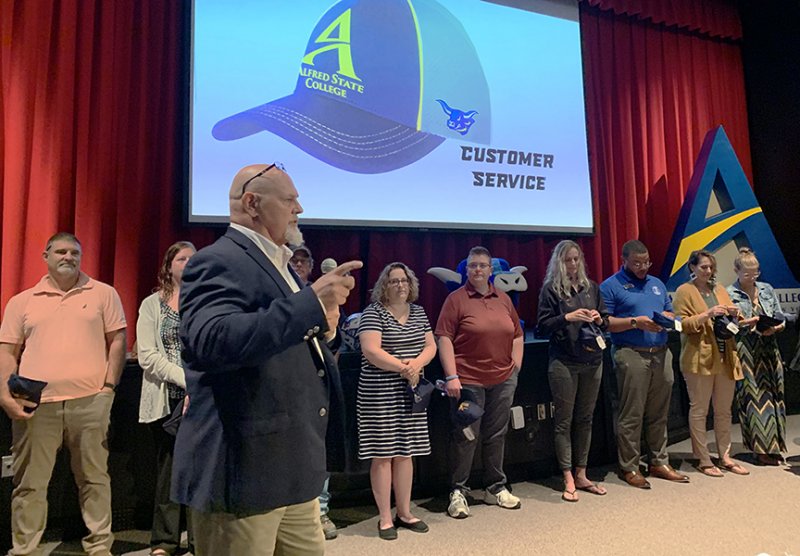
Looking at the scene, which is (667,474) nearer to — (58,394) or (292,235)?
(292,235)

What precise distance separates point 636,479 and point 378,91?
2.83m

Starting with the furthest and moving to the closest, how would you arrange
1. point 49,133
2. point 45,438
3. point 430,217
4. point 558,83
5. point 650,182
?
point 650,182
point 558,83
point 430,217
point 49,133
point 45,438

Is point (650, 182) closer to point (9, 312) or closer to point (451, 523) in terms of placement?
point (451, 523)

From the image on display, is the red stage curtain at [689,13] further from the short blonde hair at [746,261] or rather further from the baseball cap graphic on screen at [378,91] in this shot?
the short blonde hair at [746,261]

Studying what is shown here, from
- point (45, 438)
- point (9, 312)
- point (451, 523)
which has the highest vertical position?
point (9, 312)

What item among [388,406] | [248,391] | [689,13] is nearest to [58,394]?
[388,406]

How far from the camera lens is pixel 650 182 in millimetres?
4848

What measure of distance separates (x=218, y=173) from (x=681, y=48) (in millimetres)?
4570

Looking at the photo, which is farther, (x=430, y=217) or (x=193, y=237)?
(x=430, y=217)

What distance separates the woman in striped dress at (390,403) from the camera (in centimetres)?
248

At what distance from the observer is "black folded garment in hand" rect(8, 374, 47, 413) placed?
6.69 feet

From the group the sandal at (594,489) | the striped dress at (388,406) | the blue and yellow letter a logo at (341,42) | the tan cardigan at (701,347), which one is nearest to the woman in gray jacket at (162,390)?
the striped dress at (388,406)

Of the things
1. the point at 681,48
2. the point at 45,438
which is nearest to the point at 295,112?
the point at 45,438

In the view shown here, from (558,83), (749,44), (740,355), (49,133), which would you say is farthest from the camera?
(749,44)
